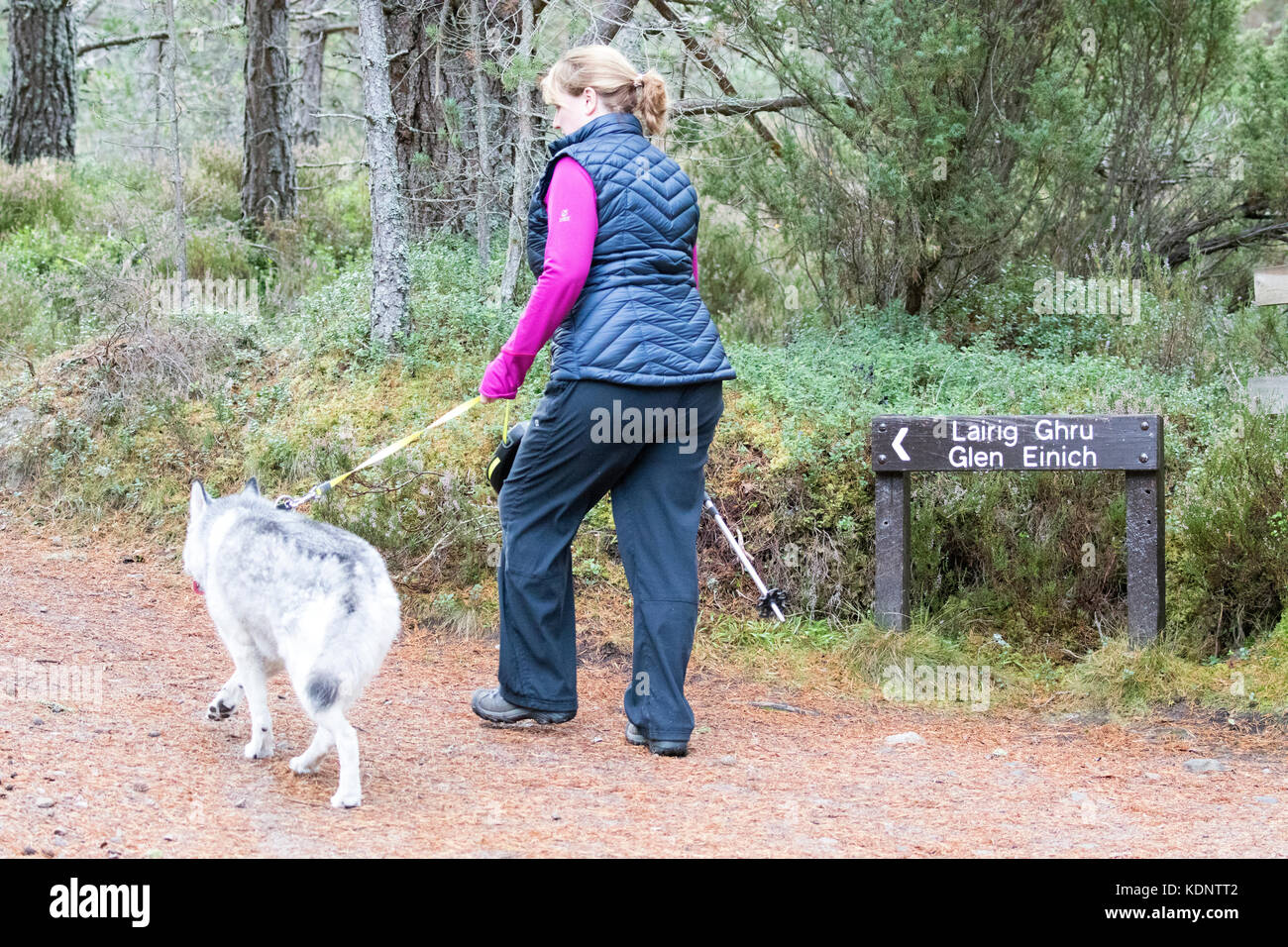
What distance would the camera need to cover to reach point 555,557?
459 centimetres

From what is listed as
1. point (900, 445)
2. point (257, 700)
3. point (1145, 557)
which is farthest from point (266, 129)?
point (1145, 557)

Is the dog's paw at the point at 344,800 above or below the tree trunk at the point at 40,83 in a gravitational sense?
below

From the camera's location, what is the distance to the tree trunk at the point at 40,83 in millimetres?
13055

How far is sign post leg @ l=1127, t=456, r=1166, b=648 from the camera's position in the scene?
219 inches

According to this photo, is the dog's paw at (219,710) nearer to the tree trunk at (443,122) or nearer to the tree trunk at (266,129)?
the tree trunk at (443,122)

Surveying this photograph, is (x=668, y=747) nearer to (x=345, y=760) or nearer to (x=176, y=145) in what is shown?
(x=345, y=760)

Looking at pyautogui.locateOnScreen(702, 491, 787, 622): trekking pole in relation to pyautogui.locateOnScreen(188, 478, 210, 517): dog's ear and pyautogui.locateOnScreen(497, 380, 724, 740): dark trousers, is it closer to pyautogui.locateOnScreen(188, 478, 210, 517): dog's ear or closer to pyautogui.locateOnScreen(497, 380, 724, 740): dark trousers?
pyautogui.locateOnScreen(497, 380, 724, 740): dark trousers

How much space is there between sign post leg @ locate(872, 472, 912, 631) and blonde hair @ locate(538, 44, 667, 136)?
2.37 m

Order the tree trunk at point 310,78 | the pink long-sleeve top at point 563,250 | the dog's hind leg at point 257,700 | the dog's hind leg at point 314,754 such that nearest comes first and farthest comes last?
the dog's hind leg at point 314,754, the dog's hind leg at point 257,700, the pink long-sleeve top at point 563,250, the tree trunk at point 310,78

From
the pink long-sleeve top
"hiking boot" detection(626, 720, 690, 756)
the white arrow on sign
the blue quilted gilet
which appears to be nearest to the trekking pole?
the white arrow on sign

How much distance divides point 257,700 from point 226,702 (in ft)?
1.58

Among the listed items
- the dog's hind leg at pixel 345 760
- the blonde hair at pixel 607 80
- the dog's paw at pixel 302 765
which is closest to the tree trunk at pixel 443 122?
the blonde hair at pixel 607 80

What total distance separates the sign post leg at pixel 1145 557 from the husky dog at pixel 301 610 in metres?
3.49

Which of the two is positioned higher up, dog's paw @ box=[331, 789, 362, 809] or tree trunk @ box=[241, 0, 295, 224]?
tree trunk @ box=[241, 0, 295, 224]
